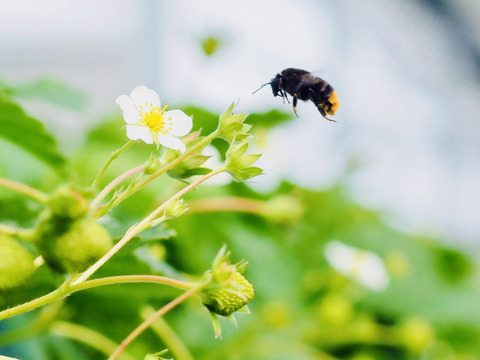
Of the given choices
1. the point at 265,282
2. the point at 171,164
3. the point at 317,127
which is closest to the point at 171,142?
the point at 171,164

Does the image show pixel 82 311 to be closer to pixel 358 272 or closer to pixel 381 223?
pixel 358 272

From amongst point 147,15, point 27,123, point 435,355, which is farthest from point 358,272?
point 147,15

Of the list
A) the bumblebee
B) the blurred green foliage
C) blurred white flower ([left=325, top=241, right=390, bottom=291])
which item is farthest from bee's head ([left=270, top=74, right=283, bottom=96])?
blurred white flower ([left=325, top=241, right=390, bottom=291])

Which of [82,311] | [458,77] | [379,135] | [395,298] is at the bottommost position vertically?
[379,135]

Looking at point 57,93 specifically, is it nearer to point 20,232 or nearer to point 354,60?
point 20,232

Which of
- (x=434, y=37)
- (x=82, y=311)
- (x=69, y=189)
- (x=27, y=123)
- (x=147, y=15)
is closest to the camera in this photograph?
(x=69, y=189)

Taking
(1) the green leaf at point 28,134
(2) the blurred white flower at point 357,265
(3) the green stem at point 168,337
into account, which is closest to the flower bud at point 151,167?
(1) the green leaf at point 28,134
